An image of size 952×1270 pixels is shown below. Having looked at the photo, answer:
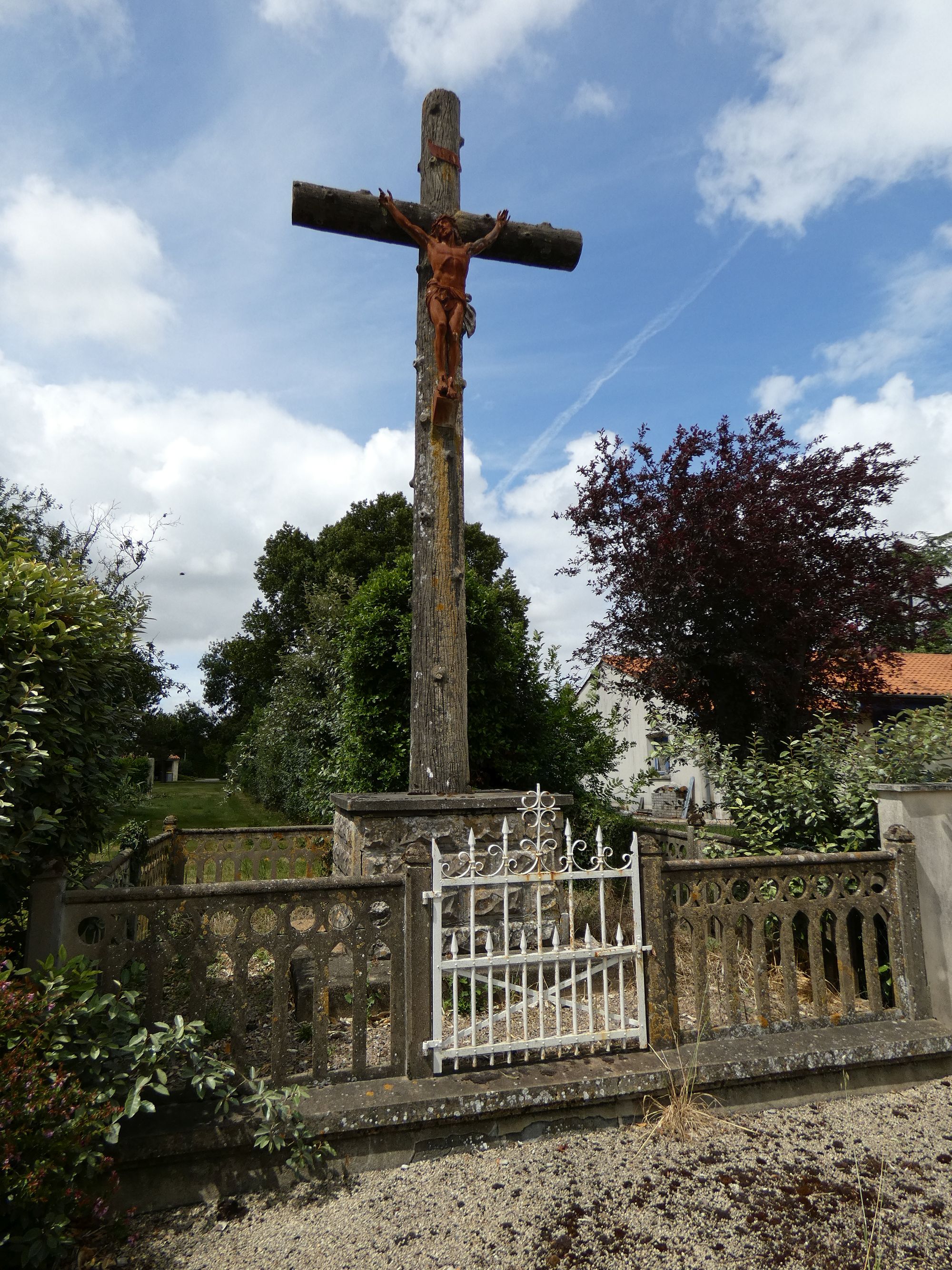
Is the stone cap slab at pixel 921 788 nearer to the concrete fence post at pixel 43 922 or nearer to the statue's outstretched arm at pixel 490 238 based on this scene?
the concrete fence post at pixel 43 922

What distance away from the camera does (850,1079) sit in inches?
143

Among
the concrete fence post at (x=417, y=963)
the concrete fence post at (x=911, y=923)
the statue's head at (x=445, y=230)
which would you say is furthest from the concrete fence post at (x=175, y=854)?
the concrete fence post at (x=911, y=923)

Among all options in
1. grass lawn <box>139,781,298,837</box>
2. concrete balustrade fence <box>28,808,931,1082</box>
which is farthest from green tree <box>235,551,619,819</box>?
grass lawn <box>139,781,298,837</box>

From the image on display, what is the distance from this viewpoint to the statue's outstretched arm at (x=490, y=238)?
5477mm

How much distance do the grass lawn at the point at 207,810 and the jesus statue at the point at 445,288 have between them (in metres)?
6.98

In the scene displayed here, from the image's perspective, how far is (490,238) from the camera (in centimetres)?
552

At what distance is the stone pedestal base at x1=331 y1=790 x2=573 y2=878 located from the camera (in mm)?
4527

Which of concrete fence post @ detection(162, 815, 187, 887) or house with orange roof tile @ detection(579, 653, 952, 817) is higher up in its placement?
house with orange roof tile @ detection(579, 653, 952, 817)

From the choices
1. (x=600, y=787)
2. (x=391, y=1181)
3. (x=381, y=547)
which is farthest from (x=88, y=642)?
(x=381, y=547)

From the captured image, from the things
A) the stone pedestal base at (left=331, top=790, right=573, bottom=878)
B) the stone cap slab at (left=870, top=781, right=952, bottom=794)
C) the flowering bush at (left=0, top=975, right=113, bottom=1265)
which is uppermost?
the stone cap slab at (left=870, top=781, right=952, bottom=794)

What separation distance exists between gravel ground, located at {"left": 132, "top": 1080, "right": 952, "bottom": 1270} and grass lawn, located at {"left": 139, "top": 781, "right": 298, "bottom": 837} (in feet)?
24.0

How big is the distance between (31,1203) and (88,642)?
1.99m

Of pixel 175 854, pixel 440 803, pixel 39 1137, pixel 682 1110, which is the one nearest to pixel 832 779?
pixel 682 1110

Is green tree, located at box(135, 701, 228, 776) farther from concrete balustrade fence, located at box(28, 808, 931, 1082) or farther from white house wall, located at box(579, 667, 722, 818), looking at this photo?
concrete balustrade fence, located at box(28, 808, 931, 1082)
